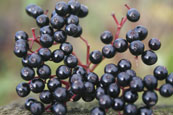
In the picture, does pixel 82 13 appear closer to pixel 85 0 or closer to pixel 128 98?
pixel 128 98

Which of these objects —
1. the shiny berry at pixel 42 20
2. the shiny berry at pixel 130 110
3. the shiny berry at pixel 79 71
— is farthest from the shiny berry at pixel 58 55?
the shiny berry at pixel 130 110

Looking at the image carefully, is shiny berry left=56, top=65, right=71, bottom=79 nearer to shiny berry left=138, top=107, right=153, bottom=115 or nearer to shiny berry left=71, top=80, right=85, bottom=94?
shiny berry left=71, top=80, right=85, bottom=94

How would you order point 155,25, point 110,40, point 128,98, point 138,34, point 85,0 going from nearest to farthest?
point 128,98
point 138,34
point 110,40
point 155,25
point 85,0

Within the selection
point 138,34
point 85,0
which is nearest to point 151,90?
point 138,34

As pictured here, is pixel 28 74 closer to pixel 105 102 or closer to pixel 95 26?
pixel 105 102

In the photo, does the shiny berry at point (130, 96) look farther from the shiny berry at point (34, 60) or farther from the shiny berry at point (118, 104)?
the shiny berry at point (34, 60)

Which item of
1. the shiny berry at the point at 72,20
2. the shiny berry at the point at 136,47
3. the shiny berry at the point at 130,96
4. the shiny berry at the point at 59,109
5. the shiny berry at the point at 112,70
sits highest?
the shiny berry at the point at 72,20

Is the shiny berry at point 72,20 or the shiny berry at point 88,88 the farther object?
the shiny berry at point 72,20
